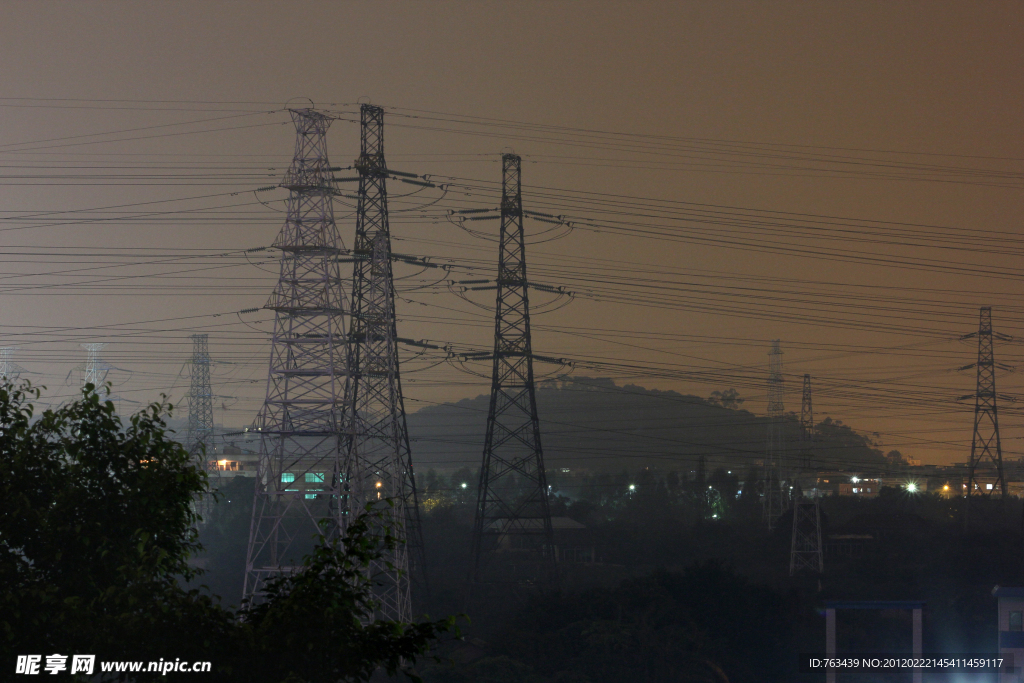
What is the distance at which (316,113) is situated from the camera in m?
34.6

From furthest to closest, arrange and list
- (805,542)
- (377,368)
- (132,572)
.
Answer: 1. (805,542)
2. (377,368)
3. (132,572)

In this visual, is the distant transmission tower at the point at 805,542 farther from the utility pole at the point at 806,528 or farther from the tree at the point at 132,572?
the tree at the point at 132,572

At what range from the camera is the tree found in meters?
12.1

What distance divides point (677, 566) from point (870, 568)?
1529cm

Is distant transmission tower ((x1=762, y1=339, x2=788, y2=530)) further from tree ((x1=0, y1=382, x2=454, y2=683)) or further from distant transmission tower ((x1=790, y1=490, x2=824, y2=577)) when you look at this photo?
tree ((x1=0, y1=382, x2=454, y2=683))

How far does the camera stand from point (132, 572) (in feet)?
42.2

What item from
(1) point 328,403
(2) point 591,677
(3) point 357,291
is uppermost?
(3) point 357,291

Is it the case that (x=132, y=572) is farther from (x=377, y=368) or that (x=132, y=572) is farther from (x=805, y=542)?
(x=805, y=542)

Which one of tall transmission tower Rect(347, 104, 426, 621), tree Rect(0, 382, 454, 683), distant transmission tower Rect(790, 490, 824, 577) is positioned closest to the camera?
tree Rect(0, 382, 454, 683)

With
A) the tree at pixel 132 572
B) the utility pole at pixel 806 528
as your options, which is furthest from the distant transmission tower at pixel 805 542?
the tree at pixel 132 572

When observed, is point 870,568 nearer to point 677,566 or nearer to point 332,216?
point 677,566

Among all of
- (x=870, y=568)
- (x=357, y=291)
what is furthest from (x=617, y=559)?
(x=357, y=291)

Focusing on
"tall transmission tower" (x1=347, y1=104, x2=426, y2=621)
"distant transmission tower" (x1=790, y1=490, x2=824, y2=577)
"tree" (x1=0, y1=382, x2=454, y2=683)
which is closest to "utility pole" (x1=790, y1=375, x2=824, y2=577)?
"distant transmission tower" (x1=790, y1=490, x2=824, y2=577)

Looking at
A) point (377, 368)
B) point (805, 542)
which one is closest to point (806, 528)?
point (805, 542)
